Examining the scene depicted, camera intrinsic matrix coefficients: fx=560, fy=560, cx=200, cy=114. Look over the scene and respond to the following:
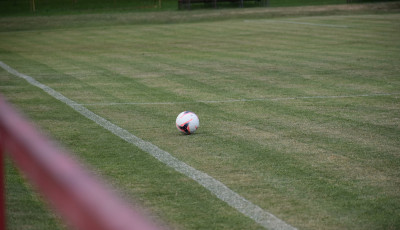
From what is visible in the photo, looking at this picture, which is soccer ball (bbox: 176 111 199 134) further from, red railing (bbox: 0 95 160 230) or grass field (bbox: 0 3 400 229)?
red railing (bbox: 0 95 160 230)

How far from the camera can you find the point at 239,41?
72.9 ft

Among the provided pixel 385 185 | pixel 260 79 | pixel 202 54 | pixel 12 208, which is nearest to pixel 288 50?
pixel 202 54

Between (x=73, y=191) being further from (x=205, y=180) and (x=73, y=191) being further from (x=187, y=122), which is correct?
(x=187, y=122)

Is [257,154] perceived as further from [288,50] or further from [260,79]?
[288,50]

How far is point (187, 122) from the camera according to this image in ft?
26.2

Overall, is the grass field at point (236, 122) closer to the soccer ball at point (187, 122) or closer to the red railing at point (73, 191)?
the soccer ball at point (187, 122)

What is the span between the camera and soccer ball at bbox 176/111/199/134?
314 inches

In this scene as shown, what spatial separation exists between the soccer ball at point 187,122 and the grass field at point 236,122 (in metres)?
0.18

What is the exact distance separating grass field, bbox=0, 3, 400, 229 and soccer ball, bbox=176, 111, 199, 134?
0.58 feet

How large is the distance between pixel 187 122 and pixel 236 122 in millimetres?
1169

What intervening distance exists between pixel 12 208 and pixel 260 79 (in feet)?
29.4

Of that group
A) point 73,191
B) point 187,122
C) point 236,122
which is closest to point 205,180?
point 187,122

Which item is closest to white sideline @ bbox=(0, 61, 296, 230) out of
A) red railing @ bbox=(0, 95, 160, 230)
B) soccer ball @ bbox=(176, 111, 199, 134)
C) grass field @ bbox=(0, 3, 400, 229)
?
grass field @ bbox=(0, 3, 400, 229)

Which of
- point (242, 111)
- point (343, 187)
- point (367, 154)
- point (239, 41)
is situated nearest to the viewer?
point (343, 187)
